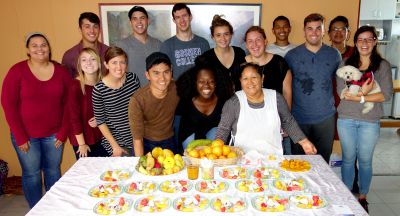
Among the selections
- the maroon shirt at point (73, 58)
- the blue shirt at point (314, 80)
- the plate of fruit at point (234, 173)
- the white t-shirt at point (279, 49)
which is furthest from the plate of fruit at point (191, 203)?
the white t-shirt at point (279, 49)

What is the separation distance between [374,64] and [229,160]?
1.50 metres

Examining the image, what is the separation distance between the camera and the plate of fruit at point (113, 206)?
162 centimetres

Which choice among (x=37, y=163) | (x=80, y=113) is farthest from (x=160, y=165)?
(x=37, y=163)

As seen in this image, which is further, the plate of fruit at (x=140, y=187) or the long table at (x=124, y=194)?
the plate of fruit at (x=140, y=187)

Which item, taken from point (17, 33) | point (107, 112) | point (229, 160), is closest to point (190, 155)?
point (229, 160)

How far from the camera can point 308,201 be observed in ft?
5.49

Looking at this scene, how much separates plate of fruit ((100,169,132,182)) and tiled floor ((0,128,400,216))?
179 cm

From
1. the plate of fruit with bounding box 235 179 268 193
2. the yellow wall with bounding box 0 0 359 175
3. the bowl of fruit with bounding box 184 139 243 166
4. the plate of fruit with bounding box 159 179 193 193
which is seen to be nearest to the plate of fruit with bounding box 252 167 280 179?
the plate of fruit with bounding box 235 179 268 193

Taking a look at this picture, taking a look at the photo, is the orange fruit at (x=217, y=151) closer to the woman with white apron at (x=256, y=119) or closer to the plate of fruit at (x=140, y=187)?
the woman with white apron at (x=256, y=119)

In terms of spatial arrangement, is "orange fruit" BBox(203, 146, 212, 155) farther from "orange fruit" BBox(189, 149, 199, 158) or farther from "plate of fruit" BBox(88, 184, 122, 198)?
"plate of fruit" BBox(88, 184, 122, 198)

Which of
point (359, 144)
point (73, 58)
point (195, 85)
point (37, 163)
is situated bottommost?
point (37, 163)

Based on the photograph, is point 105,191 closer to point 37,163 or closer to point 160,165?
point 160,165

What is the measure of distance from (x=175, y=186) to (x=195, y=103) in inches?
37.1

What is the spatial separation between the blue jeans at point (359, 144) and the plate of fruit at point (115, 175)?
1811mm
